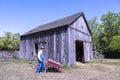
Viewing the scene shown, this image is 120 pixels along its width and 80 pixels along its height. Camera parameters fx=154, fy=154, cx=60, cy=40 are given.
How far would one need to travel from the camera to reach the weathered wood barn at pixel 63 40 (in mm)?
15266


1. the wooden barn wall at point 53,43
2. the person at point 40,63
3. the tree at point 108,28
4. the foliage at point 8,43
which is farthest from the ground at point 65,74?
the foliage at point 8,43

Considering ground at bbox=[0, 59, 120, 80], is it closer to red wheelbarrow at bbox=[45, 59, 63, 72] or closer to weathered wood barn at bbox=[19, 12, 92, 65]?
red wheelbarrow at bbox=[45, 59, 63, 72]

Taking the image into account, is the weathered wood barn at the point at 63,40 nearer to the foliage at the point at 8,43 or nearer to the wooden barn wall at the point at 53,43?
the wooden barn wall at the point at 53,43

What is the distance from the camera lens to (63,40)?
1549 cm

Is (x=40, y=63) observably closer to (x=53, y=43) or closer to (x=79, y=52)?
(x=53, y=43)

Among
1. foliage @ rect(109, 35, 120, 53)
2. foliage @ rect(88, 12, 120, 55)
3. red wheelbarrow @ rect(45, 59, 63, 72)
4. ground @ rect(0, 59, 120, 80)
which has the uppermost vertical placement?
foliage @ rect(88, 12, 120, 55)

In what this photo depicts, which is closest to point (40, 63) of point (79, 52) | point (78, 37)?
point (78, 37)

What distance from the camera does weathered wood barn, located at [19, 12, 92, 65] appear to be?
1527 centimetres

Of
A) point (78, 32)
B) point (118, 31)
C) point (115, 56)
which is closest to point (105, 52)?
point (115, 56)

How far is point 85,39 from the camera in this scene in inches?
763

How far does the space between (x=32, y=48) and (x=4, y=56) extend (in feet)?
16.5

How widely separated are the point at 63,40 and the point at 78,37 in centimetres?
256

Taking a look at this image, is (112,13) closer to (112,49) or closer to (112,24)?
(112,24)

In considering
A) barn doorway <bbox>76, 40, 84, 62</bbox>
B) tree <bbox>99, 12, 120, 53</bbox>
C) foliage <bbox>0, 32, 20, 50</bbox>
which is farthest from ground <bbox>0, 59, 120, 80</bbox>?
foliage <bbox>0, 32, 20, 50</bbox>
